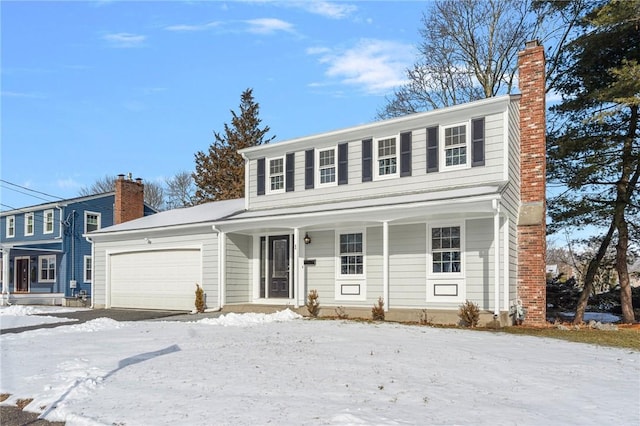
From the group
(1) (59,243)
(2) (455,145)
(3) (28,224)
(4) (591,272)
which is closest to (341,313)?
(2) (455,145)

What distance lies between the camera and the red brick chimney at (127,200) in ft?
81.4

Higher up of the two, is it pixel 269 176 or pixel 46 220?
pixel 269 176

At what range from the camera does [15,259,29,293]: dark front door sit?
29.0m

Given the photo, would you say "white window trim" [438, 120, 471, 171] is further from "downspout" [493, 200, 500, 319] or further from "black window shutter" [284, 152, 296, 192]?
"black window shutter" [284, 152, 296, 192]

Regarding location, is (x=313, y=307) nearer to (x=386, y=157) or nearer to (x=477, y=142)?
(x=386, y=157)

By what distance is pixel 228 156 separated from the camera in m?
36.5

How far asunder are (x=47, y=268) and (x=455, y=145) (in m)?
23.9

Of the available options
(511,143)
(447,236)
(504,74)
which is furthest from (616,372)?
(504,74)

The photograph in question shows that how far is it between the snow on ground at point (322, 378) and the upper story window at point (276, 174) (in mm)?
7224

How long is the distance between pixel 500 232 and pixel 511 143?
2.43 m

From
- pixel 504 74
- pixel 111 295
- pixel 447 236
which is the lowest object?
pixel 111 295

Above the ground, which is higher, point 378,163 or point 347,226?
point 378,163

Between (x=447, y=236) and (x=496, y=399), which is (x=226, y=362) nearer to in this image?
(x=496, y=399)

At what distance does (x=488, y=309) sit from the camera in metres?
12.7
